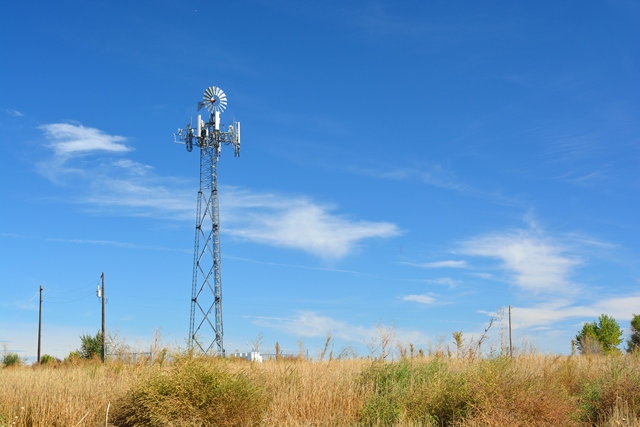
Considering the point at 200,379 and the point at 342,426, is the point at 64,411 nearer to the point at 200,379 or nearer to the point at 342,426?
the point at 200,379

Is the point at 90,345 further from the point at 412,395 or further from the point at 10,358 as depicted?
the point at 412,395

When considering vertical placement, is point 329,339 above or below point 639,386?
above

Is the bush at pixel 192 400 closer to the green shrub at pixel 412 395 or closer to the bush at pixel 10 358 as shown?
the green shrub at pixel 412 395

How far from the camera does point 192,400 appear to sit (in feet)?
40.6

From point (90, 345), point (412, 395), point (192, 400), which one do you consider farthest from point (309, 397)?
point (90, 345)

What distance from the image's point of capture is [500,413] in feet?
39.2

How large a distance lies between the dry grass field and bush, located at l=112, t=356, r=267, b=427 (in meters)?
0.02

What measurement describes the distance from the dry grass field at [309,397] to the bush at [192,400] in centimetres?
2

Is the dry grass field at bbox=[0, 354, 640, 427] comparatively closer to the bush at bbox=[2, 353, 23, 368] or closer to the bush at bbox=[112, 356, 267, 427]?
the bush at bbox=[112, 356, 267, 427]

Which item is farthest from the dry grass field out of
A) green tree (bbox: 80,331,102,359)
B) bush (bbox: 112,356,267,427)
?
green tree (bbox: 80,331,102,359)

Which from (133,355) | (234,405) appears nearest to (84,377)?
(133,355)

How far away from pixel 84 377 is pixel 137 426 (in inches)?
158

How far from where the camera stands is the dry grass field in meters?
12.3

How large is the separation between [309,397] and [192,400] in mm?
2578
